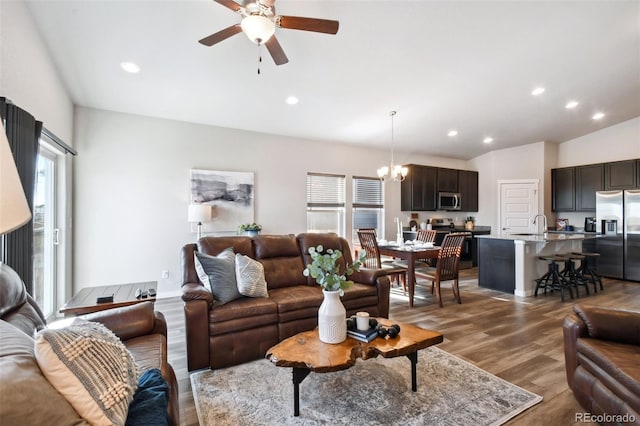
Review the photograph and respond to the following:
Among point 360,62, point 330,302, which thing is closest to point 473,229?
point 360,62

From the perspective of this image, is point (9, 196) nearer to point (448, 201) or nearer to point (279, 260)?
point (279, 260)

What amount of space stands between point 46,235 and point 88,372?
364cm

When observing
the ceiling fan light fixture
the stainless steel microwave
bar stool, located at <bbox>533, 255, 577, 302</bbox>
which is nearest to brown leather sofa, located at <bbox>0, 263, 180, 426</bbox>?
the ceiling fan light fixture

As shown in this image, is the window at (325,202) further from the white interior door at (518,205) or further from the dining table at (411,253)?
the white interior door at (518,205)

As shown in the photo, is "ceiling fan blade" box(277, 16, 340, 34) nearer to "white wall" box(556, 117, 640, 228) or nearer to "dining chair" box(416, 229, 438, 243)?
"dining chair" box(416, 229, 438, 243)

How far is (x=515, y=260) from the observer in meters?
4.58

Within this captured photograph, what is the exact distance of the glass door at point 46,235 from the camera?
3367 mm

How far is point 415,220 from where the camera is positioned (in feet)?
23.1

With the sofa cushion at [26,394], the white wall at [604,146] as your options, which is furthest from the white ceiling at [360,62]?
the sofa cushion at [26,394]

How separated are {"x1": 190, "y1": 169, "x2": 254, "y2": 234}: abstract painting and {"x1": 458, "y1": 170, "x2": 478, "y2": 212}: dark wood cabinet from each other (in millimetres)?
5327

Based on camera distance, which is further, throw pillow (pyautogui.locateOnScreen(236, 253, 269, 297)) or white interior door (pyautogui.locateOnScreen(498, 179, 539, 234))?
white interior door (pyautogui.locateOnScreen(498, 179, 539, 234))

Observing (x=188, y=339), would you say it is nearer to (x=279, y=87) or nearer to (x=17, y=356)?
(x=17, y=356)

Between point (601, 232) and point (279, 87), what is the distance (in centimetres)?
675

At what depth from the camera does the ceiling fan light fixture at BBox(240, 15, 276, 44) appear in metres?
2.01
